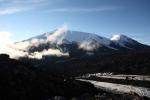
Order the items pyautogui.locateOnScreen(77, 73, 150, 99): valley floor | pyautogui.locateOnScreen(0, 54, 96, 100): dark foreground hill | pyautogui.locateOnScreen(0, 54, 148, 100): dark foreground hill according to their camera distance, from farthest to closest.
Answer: pyautogui.locateOnScreen(77, 73, 150, 99): valley floor < pyautogui.locateOnScreen(0, 54, 96, 100): dark foreground hill < pyautogui.locateOnScreen(0, 54, 148, 100): dark foreground hill

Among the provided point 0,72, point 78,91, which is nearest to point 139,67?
point 78,91

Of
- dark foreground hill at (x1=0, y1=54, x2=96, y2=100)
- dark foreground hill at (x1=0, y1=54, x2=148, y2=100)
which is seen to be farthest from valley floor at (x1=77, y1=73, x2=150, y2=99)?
dark foreground hill at (x1=0, y1=54, x2=96, y2=100)

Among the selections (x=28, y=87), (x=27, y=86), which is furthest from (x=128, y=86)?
(x=28, y=87)

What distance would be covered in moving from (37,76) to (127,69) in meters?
79.5

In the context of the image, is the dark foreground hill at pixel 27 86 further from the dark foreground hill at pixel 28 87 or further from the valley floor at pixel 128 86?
the valley floor at pixel 128 86

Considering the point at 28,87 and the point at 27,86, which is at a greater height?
the point at 27,86

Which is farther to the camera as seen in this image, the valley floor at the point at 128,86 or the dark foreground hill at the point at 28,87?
the valley floor at the point at 128,86

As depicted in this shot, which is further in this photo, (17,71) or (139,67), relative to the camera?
(139,67)

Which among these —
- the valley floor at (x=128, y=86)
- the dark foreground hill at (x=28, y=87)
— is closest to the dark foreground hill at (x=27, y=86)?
the dark foreground hill at (x=28, y=87)

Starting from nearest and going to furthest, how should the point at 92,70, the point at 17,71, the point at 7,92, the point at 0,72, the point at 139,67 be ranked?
the point at 7,92, the point at 0,72, the point at 17,71, the point at 139,67, the point at 92,70

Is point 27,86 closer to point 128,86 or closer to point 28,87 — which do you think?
point 28,87

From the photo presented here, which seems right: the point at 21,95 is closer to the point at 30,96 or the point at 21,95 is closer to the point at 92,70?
the point at 30,96

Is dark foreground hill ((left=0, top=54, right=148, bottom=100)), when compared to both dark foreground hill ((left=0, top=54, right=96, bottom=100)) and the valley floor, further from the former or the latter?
the valley floor

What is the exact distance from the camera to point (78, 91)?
47.8 meters
